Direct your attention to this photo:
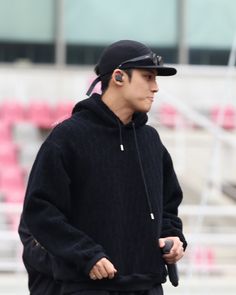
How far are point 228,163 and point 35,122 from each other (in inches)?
98.6

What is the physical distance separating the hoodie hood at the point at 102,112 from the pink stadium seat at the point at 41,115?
913cm

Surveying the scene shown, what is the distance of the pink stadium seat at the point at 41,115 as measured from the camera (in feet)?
41.2

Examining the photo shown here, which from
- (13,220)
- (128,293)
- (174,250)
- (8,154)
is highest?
(174,250)

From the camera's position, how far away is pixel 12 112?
42.0 ft

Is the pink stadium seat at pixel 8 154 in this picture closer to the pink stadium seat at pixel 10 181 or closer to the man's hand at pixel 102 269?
the pink stadium seat at pixel 10 181

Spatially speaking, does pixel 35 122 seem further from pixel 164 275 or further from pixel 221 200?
pixel 164 275

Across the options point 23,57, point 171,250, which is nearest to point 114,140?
point 171,250

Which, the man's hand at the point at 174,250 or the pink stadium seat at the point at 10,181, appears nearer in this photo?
the man's hand at the point at 174,250

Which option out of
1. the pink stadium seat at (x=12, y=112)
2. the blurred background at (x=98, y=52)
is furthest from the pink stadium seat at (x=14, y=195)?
the pink stadium seat at (x=12, y=112)

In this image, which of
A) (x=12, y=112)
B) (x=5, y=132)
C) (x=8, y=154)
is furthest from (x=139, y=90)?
(x=12, y=112)

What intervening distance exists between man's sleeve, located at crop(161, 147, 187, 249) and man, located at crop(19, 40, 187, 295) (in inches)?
3.8

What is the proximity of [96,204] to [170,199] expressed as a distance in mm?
399

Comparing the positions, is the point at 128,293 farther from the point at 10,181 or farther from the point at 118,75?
the point at 10,181

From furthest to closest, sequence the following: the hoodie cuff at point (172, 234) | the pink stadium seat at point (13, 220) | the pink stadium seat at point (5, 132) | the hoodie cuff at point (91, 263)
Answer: the pink stadium seat at point (5, 132)
the pink stadium seat at point (13, 220)
the hoodie cuff at point (172, 234)
the hoodie cuff at point (91, 263)
